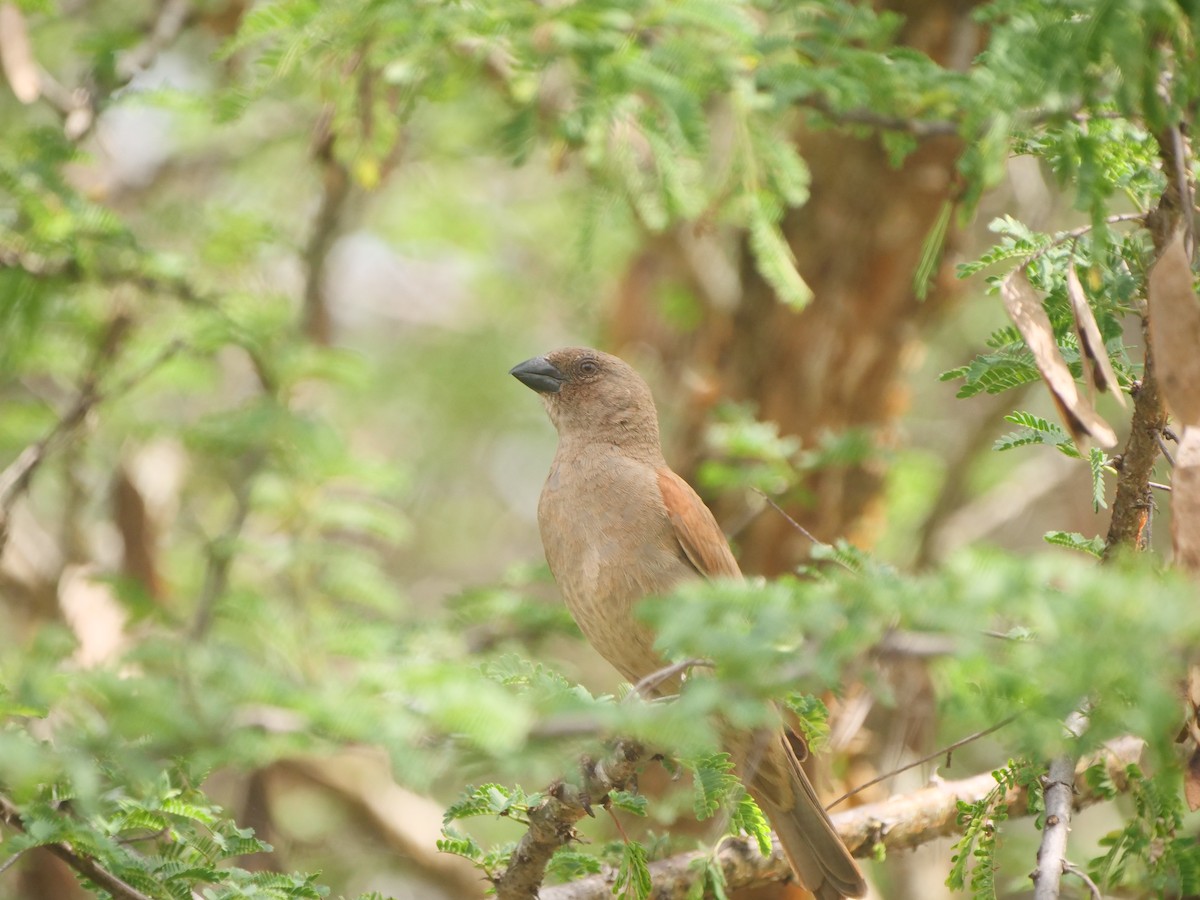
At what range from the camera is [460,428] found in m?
10.5

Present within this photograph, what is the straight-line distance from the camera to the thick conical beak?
5008 mm

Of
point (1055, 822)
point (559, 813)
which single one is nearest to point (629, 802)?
point (559, 813)

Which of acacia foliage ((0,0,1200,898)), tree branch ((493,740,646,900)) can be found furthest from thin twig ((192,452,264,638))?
tree branch ((493,740,646,900))

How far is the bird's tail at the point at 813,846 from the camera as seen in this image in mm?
3834

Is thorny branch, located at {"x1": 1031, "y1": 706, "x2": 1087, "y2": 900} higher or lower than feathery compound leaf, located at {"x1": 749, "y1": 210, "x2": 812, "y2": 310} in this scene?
lower

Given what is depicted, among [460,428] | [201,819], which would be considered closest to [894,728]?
[201,819]

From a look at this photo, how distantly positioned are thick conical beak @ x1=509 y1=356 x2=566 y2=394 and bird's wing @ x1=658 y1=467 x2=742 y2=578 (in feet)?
2.89

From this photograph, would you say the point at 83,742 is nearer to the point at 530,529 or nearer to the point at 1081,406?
the point at 1081,406

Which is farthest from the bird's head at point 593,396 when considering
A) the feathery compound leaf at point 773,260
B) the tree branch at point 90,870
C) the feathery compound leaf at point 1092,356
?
the tree branch at point 90,870

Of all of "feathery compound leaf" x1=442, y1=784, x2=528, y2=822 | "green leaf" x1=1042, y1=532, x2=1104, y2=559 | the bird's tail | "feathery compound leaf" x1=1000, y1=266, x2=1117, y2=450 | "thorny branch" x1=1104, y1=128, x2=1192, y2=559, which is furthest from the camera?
the bird's tail

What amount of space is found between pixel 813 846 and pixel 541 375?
2.24 meters

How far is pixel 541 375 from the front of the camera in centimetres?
504

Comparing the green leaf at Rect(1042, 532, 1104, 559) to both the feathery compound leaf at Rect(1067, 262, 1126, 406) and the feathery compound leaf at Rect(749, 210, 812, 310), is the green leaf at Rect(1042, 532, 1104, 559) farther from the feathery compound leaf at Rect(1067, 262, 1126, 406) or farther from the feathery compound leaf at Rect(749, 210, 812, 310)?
the feathery compound leaf at Rect(749, 210, 812, 310)

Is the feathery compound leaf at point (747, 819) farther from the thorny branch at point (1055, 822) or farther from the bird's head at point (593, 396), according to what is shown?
the bird's head at point (593, 396)
